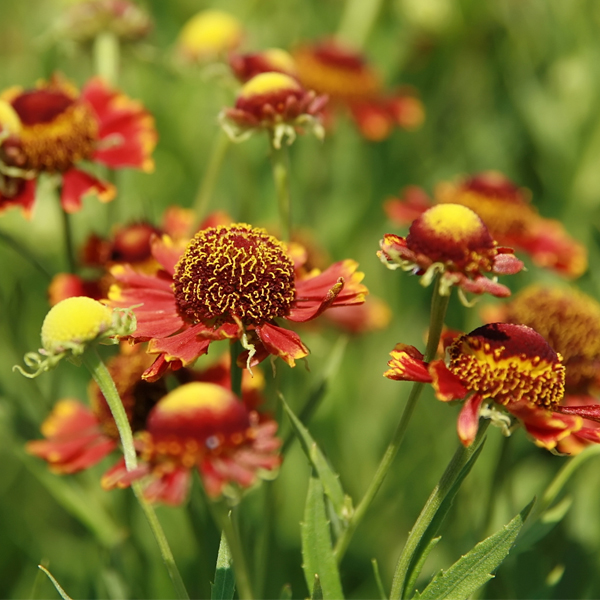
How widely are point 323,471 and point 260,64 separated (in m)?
0.75

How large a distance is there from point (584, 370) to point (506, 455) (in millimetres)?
204

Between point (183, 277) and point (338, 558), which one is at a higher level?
point (183, 277)

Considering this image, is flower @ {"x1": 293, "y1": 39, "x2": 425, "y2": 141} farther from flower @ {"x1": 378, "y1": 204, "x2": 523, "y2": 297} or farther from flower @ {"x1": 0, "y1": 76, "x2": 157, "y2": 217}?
flower @ {"x1": 378, "y1": 204, "x2": 523, "y2": 297}

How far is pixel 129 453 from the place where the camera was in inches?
29.6

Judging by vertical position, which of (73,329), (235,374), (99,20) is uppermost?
A: (99,20)

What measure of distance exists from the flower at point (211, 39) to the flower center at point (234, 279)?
1.17 metres

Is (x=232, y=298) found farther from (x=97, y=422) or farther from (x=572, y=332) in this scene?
(x=572, y=332)

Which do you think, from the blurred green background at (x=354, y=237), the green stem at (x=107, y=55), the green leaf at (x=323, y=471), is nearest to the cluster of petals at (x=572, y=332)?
the blurred green background at (x=354, y=237)

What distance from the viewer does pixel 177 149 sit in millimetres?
2312

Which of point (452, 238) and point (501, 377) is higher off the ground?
point (452, 238)

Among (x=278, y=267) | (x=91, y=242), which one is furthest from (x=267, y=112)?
(x=91, y=242)

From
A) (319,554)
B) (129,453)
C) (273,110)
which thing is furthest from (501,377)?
(273,110)

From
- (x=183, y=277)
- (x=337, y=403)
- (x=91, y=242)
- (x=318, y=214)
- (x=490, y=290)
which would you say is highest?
(x=490, y=290)

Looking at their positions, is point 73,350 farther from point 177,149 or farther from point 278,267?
point 177,149
